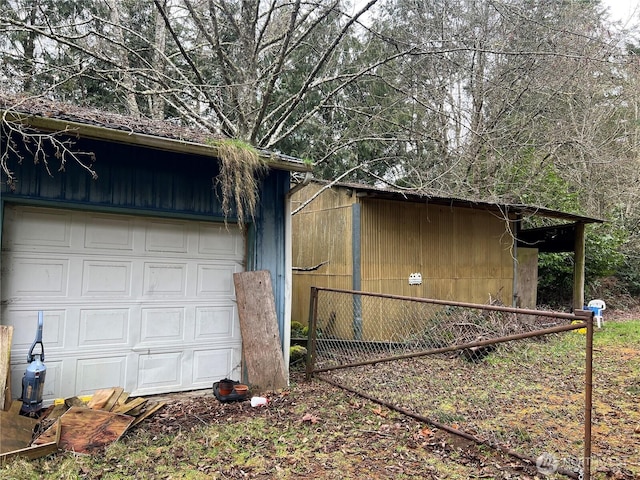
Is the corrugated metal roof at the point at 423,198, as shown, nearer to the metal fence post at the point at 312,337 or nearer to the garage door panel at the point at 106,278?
the metal fence post at the point at 312,337

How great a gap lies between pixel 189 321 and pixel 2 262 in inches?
75.8

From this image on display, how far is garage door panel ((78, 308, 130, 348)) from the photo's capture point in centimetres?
441

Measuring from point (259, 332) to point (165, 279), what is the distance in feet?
4.09

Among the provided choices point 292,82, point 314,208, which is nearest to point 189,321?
point 314,208

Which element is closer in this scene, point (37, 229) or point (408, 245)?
point (37, 229)

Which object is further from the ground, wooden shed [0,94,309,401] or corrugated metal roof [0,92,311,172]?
corrugated metal roof [0,92,311,172]

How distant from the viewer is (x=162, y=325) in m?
4.85

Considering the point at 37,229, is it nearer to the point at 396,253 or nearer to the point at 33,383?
the point at 33,383

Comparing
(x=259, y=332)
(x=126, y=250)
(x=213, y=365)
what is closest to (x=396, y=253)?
(x=259, y=332)

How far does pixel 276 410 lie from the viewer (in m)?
4.50

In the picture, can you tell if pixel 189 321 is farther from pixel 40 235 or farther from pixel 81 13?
pixel 81 13

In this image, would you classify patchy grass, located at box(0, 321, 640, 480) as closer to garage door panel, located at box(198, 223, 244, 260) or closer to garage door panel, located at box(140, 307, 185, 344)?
garage door panel, located at box(140, 307, 185, 344)

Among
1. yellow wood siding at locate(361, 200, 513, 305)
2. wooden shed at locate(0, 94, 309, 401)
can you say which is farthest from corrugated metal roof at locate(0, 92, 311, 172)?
yellow wood siding at locate(361, 200, 513, 305)

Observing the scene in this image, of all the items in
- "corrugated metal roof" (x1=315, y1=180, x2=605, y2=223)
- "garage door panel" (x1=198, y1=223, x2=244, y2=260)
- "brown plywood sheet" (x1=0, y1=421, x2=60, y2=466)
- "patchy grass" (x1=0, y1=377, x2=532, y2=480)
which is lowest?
"patchy grass" (x1=0, y1=377, x2=532, y2=480)
